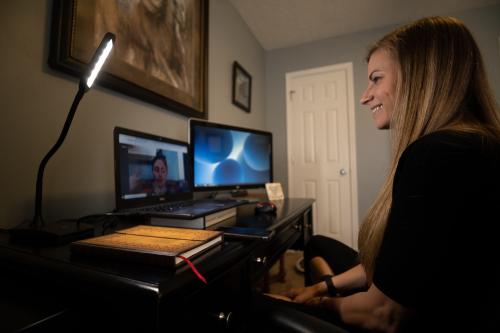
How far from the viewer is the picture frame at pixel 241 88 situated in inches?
84.9

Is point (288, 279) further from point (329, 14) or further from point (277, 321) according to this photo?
point (329, 14)

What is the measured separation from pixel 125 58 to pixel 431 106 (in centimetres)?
117

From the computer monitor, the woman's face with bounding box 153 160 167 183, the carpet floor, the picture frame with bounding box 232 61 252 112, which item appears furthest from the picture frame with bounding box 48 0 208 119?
the carpet floor

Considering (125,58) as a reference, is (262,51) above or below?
above

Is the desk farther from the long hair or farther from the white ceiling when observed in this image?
the white ceiling

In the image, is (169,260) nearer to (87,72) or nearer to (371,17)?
(87,72)

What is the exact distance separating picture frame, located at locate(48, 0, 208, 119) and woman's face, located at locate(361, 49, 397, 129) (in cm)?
100

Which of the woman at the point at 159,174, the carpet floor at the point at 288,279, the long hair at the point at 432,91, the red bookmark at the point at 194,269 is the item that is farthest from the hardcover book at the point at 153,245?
the carpet floor at the point at 288,279

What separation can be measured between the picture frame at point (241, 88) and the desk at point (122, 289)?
1.85 m

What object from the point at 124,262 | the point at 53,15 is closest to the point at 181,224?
the point at 124,262

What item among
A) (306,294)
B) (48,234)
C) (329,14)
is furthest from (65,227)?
(329,14)

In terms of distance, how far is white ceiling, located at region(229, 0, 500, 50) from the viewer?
2191 millimetres

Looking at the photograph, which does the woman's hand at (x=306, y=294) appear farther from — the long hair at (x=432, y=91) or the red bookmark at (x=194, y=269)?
the red bookmark at (x=194, y=269)

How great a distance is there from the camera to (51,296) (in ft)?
1.44
